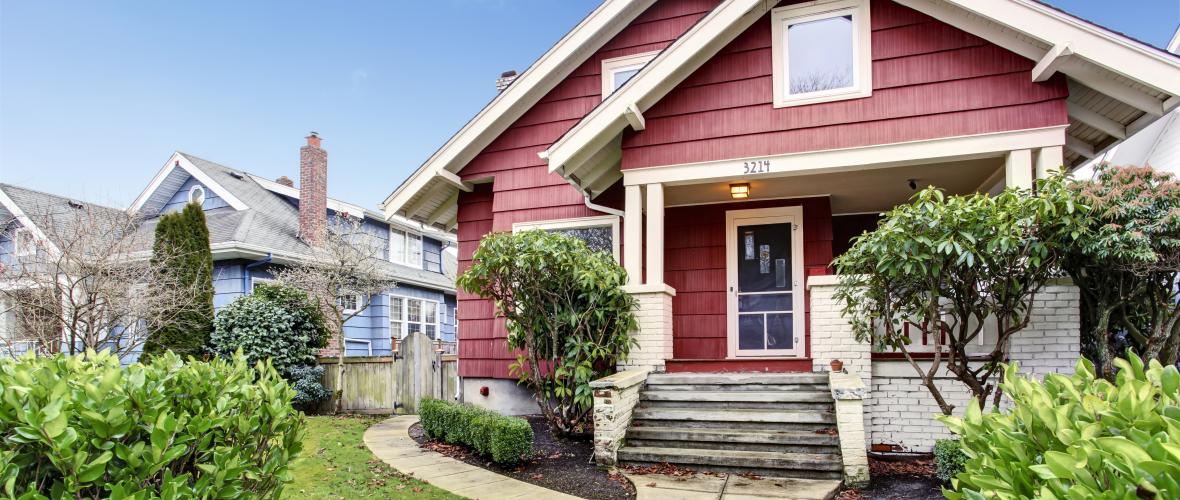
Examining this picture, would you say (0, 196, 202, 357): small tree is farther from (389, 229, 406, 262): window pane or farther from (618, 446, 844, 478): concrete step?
(618, 446, 844, 478): concrete step

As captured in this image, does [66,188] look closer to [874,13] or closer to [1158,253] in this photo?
[874,13]

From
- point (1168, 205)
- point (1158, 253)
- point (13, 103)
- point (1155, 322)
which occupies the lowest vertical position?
point (1155, 322)

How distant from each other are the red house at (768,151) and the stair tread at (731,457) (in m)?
0.02

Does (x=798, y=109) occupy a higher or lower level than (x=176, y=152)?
lower

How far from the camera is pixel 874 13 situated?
717 centimetres

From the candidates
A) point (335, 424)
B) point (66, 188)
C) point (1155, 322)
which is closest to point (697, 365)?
point (1155, 322)

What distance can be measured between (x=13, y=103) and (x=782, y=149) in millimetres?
17742

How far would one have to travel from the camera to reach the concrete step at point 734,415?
19.8ft

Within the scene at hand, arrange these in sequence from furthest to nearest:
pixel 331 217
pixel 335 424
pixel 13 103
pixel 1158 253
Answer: pixel 331 217, pixel 13 103, pixel 335 424, pixel 1158 253

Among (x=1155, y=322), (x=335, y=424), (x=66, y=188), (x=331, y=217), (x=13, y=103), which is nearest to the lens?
(x=1155, y=322)

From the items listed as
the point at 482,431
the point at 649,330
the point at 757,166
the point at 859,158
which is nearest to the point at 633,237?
the point at 649,330

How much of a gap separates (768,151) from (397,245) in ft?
43.4

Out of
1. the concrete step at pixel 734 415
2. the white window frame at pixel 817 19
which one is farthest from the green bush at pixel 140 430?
the white window frame at pixel 817 19

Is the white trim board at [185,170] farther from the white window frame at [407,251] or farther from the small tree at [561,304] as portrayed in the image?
the small tree at [561,304]
